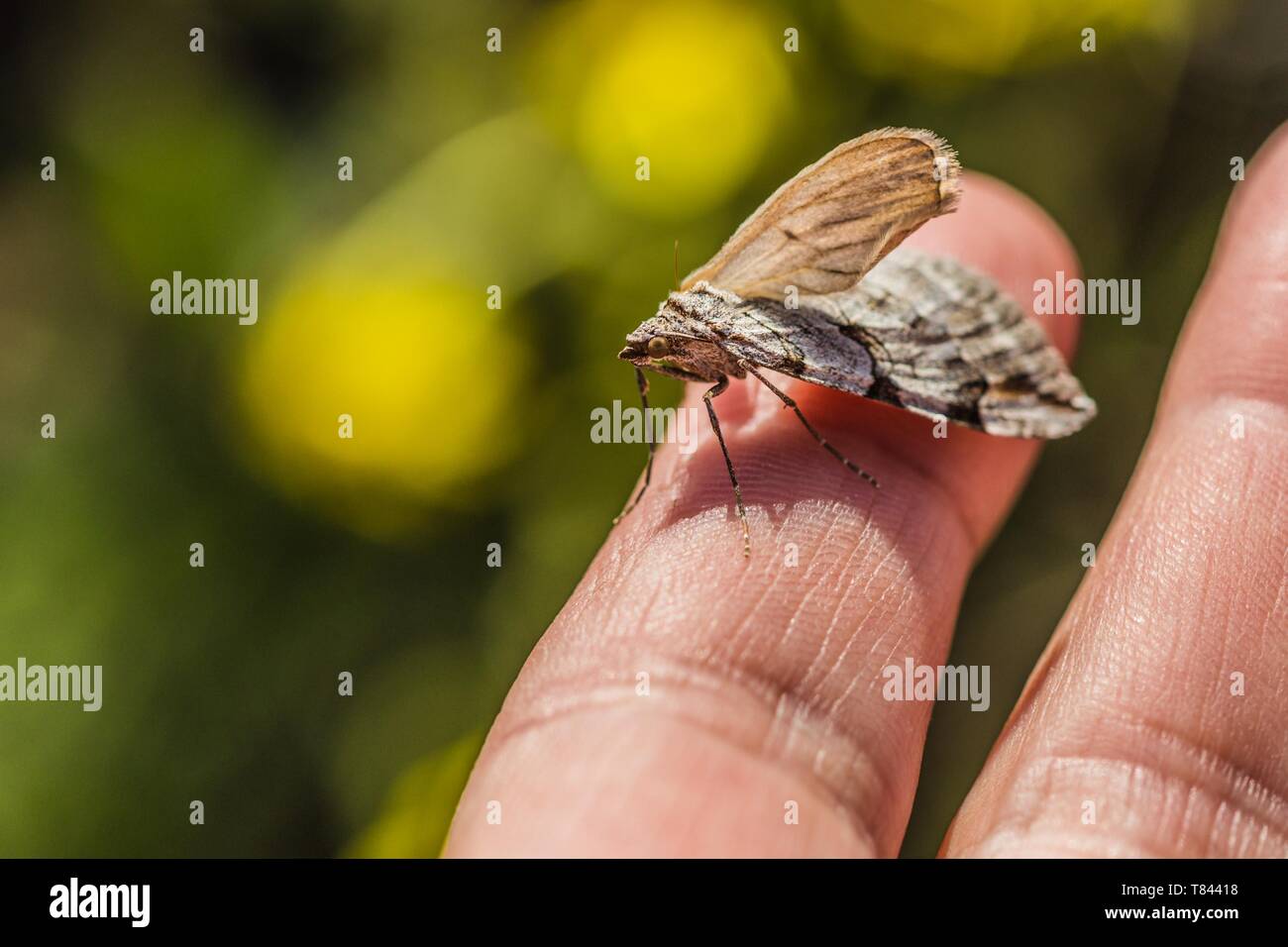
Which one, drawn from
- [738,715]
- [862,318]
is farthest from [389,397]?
[738,715]

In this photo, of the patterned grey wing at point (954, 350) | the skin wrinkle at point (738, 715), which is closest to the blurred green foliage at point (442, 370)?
the patterned grey wing at point (954, 350)

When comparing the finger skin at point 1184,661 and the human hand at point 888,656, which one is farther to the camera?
the finger skin at point 1184,661

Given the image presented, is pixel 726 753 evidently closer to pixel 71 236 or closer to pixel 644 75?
pixel 644 75

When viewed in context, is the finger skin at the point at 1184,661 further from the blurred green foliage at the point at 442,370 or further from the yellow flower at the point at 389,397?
the yellow flower at the point at 389,397

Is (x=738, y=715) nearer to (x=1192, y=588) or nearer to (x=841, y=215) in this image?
(x=1192, y=588)

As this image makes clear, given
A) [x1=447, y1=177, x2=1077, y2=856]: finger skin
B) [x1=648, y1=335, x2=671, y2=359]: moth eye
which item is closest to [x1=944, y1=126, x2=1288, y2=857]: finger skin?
[x1=447, y1=177, x2=1077, y2=856]: finger skin

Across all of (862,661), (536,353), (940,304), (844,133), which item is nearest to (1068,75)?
(844,133)
